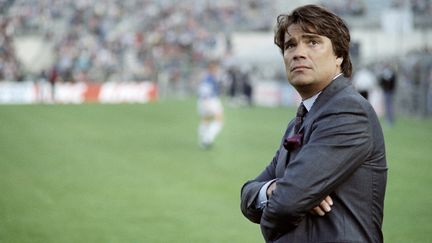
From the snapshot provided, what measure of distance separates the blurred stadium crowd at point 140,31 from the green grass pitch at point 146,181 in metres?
18.1

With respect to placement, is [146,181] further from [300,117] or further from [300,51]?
[300,51]

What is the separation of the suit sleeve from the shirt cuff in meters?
0.36

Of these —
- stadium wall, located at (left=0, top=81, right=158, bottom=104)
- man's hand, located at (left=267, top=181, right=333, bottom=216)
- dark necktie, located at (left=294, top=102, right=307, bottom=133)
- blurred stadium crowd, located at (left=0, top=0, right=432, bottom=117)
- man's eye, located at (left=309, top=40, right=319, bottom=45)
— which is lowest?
man's hand, located at (left=267, top=181, right=333, bottom=216)

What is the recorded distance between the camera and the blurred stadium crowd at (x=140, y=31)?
4300cm

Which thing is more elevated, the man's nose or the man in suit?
the man's nose

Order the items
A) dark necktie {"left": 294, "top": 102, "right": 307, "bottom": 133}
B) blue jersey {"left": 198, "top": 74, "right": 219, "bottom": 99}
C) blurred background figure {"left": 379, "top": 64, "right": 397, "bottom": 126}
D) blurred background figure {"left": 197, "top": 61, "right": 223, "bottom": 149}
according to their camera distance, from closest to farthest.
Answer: dark necktie {"left": 294, "top": 102, "right": 307, "bottom": 133} → blurred background figure {"left": 197, "top": 61, "right": 223, "bottom": 149} → blue jersey {"left": 198, "top": 74, "right": 219, "bottom": 99} → blurred background figure {"left": 379, "top": 64, "right": 397, "bottom": 126}

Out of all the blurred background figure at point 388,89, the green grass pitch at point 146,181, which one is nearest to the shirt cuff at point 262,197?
the green grass pitch at point 146,181

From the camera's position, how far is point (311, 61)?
3.28m

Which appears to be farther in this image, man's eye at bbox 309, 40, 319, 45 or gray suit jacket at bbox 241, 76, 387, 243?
man's eye at bbox 309, 40, 319, 45

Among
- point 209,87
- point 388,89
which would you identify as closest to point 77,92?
point 388,89

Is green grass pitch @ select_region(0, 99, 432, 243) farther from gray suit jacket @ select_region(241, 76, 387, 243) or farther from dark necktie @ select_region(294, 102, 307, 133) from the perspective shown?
gray suit jacket @ select_region(241, 76, 387, 243)

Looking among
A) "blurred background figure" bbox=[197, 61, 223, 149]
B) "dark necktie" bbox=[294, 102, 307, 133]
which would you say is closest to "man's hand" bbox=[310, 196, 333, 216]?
"dark necktie" bbox=[294, 102, 307, 133]

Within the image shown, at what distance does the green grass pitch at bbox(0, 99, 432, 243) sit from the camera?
29.5 ft

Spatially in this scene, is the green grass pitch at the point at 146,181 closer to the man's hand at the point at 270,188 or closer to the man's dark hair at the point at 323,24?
the man's hand at the point at 270,188
